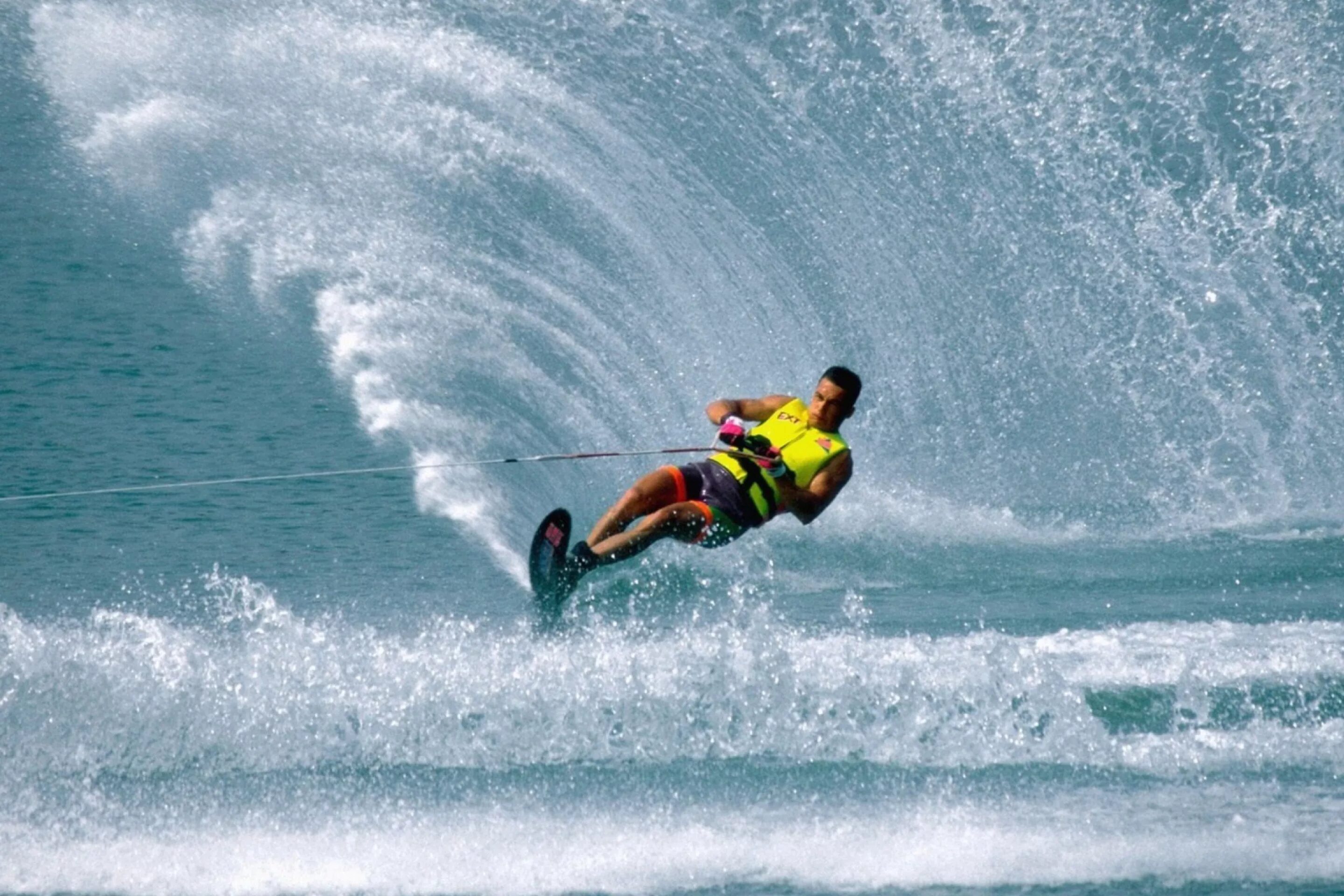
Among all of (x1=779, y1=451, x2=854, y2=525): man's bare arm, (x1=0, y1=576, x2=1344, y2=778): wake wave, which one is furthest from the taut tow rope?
(x1=0, y1=576, x2=1344, y2=778): wake wave

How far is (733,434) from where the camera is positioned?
4.99 m

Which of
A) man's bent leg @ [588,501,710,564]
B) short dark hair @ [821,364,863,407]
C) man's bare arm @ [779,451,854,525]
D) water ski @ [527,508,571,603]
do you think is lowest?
water ski @ [527,508,571,603]

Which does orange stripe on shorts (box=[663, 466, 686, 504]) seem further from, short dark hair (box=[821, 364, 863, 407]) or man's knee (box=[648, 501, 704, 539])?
short dark hair (box=[821, 364, 863, 407])

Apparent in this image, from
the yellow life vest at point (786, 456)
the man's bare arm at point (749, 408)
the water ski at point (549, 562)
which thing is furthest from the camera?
the man's bare arm at point (749, 408)

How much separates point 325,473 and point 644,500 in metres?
1.31

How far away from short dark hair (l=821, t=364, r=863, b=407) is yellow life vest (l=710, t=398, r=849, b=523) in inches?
6.2

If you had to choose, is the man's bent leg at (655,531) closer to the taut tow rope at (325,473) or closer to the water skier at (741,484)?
the water skier at (741,484)

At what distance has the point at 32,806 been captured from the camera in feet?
12.3

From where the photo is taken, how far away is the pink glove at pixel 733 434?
16.4 feet

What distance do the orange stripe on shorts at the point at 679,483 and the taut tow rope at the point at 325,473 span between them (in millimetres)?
71

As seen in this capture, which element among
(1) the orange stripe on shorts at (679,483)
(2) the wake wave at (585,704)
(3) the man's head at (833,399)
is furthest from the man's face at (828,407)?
(2) the wake wave at (585,704)

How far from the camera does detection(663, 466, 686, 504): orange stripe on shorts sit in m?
5.08

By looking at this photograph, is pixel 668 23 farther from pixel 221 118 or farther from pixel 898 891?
pixel 898 891

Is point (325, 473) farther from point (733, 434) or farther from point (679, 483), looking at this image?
point (733, 434)
